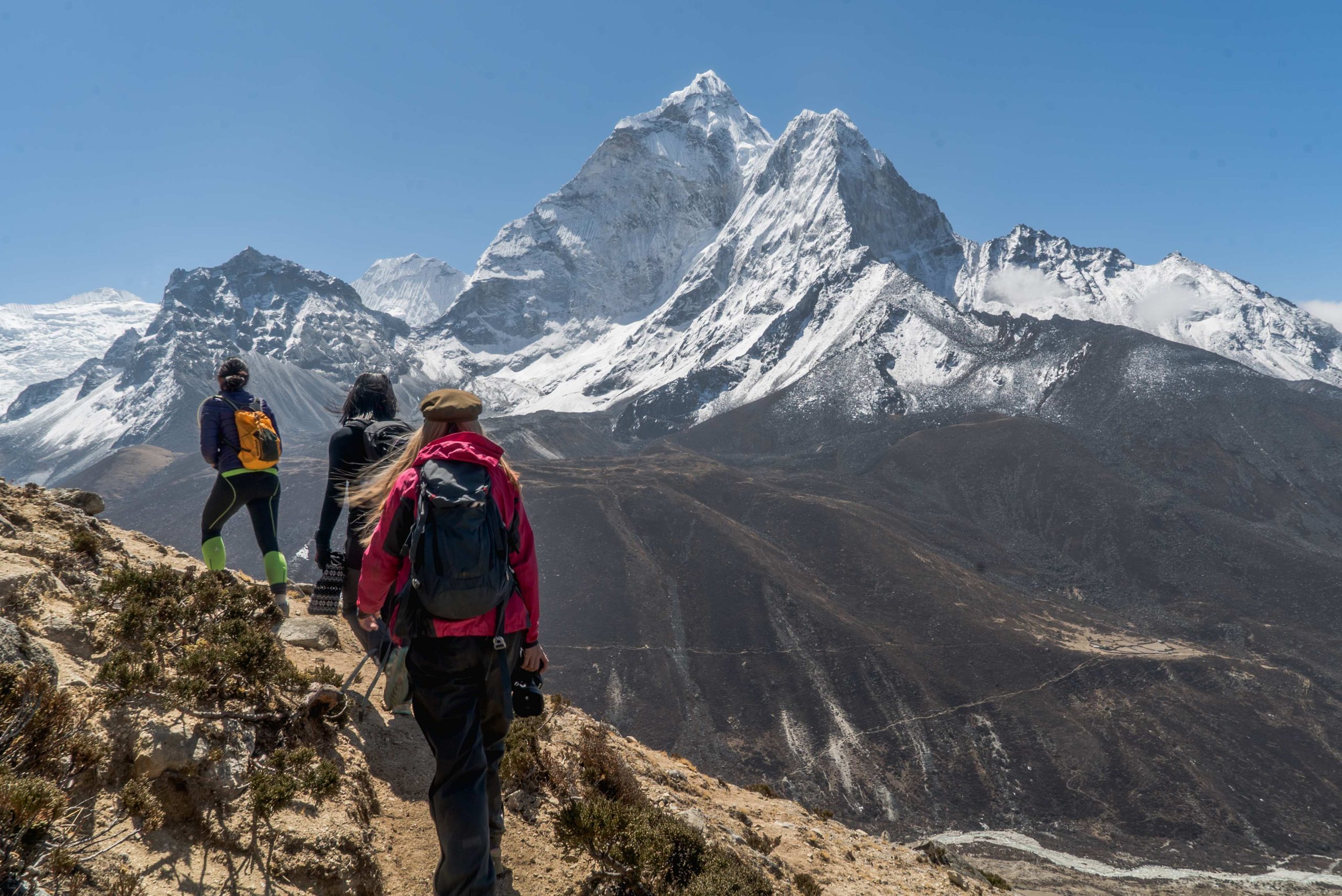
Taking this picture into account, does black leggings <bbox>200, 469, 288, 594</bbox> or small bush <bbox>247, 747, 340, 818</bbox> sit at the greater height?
black leggings <bbox>200, 469, 288, 594</bbox>

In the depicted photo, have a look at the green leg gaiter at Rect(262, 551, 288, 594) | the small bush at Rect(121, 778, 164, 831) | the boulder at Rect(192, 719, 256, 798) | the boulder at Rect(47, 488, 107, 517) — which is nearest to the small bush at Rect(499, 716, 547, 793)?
the boulder at Rect(192, 719, 256, 798)

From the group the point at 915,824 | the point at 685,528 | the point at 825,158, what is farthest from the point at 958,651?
the point at 825,158

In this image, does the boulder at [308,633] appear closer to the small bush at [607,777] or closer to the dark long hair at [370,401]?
the dark long hair at [370,401]

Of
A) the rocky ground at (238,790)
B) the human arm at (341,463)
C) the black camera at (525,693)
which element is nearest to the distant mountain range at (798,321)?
the rocky ground at (238,790)

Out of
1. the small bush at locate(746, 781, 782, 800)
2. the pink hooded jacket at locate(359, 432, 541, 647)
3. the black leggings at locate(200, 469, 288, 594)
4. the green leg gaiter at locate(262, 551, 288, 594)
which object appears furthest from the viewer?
the small bush at locate(746, 781, 782, 800)

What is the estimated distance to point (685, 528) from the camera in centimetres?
5856

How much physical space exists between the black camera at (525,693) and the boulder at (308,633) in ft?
9.59

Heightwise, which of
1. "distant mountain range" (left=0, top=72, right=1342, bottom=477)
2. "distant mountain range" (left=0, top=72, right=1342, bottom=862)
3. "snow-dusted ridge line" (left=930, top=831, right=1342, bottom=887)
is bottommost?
"snow-dusted ridge line" (left=930, top=831, right=1342, bottom=887)

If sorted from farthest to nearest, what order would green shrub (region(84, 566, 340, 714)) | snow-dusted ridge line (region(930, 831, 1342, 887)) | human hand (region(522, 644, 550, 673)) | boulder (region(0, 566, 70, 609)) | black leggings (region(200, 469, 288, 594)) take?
snow-dusted ridge line (region(930, 831, 1342, 887)), black leggings (region(200, 469, 288, 594)), boulder (region(0, 566, 70, 609)), green shrub (region(84, 566, 340, 714)), human hand (region(522, 644, 550, 673))

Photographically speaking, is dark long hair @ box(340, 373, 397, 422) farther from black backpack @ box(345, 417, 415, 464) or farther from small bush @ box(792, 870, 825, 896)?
small bush @ box(792, 870, 825, 896)

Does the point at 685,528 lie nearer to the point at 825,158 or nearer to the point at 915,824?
the point at 915,824

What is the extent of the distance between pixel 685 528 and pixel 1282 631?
41.4 metres

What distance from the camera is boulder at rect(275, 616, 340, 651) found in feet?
18.5

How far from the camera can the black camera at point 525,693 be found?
336cm
